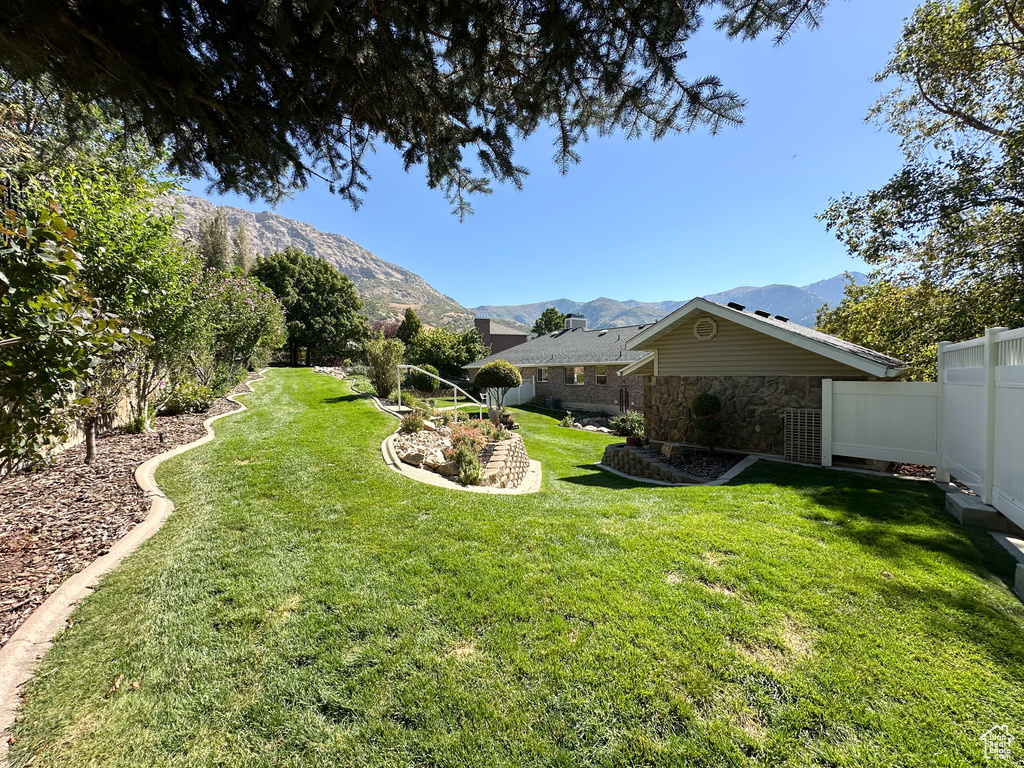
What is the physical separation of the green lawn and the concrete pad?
Answer: 17.9 inches

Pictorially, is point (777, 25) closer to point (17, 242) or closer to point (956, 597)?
point (956, 597)

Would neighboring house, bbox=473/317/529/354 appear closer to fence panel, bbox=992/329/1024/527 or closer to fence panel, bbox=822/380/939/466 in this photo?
fence panel, bbox=822/380/939/466

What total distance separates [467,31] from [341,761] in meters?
4.27

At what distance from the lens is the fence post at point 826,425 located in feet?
23.5

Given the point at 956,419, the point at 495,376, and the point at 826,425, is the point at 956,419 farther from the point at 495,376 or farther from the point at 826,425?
the point at 495,376

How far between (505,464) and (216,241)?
38310 millimetres

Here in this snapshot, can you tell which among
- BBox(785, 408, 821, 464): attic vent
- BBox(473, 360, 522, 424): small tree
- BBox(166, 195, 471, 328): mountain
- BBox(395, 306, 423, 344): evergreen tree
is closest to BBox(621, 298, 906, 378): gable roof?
BBox(785, 408, 821, 464): attic vent

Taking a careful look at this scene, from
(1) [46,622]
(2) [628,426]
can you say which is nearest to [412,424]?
(1) [46,622]

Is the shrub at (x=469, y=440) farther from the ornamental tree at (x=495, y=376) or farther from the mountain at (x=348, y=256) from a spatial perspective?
the mountain at (x=348, y=256)

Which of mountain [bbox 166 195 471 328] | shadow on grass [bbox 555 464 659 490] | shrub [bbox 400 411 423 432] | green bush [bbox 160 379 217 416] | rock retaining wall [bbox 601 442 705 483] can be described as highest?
mountain [bbox 166 195 471 328]

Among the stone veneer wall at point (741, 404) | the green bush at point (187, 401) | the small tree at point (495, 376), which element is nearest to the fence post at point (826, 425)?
the stone veneer wall at point (741, 404)

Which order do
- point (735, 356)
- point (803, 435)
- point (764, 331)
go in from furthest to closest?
point (735, 356)
point (764, 331)
point (803, 435)

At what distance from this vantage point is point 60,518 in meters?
3.81

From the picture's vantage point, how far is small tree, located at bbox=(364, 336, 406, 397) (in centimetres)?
1208
